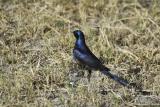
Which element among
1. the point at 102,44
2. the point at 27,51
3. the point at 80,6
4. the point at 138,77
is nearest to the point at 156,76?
the point at 138,77

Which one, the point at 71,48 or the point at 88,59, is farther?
the point at 71,48

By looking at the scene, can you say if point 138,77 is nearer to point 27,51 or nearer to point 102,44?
point 102,44

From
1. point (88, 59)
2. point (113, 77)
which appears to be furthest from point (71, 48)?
point (113, 77)

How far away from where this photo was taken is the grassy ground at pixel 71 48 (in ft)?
20.3

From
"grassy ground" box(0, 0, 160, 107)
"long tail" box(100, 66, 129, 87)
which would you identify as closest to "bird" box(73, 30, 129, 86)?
"long tail" box(100, 66, 129, 87)

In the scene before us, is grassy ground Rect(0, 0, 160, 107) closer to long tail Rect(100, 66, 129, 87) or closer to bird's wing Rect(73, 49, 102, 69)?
long tail Rect(100, 66, 129, 87)

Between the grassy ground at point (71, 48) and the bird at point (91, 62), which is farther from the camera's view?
the bird at point (91, 62)

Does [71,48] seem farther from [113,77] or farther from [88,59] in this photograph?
[113,77]

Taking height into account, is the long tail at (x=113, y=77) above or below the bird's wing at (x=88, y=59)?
below

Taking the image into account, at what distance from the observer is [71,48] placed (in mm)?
7613

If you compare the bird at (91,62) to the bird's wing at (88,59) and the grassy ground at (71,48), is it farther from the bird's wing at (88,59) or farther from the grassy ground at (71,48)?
the grassy ground at (71,48)

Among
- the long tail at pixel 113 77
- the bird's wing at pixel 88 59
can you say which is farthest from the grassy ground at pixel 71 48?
the bird's wing at pixel 88 59

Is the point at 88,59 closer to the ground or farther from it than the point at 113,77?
farther from it

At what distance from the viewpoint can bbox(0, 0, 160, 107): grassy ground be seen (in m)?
6.18
